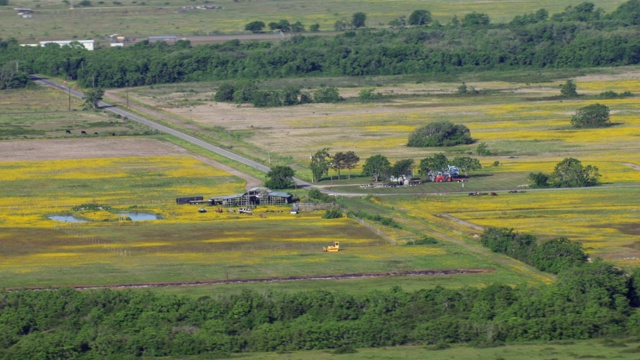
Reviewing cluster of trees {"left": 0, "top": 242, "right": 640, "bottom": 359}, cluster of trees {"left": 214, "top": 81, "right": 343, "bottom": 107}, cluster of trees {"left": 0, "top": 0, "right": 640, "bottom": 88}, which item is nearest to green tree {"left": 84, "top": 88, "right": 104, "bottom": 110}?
cluster of trees {"left": 214, "top": 81, "right": 343, "bottom": 107}

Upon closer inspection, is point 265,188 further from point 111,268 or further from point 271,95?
point 271,95

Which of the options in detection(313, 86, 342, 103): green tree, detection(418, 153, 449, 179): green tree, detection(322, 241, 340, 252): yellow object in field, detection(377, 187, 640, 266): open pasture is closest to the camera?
detection(322, 241, 340, 252): yellow object in field

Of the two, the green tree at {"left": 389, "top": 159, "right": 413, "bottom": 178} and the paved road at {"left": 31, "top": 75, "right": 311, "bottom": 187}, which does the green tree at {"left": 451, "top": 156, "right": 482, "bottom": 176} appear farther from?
the paved road at {"left": 31, "top": 75, "right": 311, "bottom": 187}

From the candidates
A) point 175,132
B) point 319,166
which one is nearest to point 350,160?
point 319,166

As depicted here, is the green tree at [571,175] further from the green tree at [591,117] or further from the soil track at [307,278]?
the green tree at [591,117]

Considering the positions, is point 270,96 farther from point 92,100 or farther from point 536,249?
point 536,249

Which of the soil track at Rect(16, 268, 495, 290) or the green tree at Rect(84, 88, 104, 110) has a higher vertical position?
the green tree at Rect(84, 88, 104, 110)

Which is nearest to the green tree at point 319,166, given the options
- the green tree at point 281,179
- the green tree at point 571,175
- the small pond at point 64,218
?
the green tree at point 281,179
